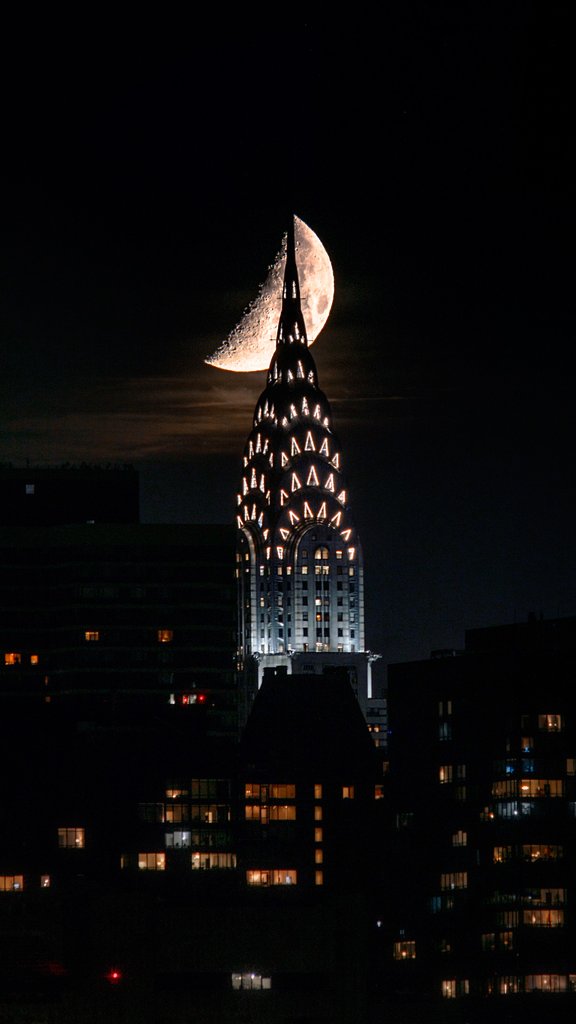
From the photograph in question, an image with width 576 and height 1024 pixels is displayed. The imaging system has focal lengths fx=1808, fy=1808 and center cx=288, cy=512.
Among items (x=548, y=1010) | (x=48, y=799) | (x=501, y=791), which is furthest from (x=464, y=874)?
(x=48, y=799)

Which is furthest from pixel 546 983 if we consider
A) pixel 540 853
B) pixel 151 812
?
pixel 151 812

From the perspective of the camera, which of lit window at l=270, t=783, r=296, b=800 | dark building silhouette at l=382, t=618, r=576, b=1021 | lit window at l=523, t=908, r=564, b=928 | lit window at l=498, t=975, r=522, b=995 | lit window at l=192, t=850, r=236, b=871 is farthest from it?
lit window at l=270, t=783, r=296, b=800

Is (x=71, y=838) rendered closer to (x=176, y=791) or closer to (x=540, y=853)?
(x=176, y=791)

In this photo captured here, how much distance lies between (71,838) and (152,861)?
4.23 meters

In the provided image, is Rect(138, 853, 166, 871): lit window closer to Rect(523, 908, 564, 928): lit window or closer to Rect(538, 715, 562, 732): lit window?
Rect(523, 908, 564, 928): lit window

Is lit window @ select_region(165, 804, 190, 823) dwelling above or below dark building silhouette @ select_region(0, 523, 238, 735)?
below

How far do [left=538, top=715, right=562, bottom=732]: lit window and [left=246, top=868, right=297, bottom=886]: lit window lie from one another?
1392 centimetres

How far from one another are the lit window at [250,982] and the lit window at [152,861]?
726 inches

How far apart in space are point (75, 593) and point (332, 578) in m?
35.5

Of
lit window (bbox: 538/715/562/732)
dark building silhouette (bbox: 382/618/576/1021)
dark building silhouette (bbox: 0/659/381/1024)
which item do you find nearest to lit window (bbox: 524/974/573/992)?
dark building silhouette (bbox: 382/618/576/1021)

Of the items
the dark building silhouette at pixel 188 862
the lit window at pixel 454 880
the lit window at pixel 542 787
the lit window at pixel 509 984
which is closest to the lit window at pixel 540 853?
the lit window at pixel 542 787

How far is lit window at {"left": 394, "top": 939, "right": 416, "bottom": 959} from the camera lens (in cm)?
7869

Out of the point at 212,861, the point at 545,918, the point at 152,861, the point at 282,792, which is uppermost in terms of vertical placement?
the point at 282,792

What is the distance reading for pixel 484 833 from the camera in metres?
85.9
